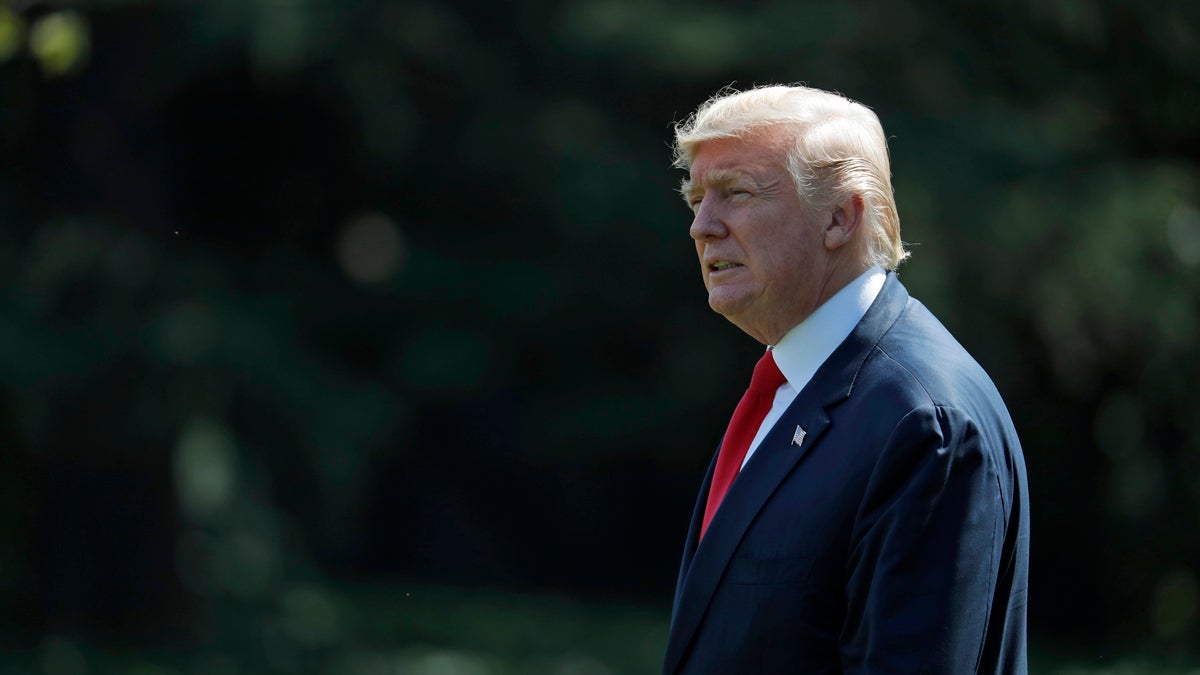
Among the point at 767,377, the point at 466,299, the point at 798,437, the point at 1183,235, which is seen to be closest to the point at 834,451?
the point at 798,437

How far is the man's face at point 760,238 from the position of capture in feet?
6.97

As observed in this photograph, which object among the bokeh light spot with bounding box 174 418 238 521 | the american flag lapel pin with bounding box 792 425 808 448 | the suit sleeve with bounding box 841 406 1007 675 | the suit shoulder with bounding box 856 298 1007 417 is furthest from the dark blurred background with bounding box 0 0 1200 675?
the suit sleeve with bounding box 841 406 1007 675

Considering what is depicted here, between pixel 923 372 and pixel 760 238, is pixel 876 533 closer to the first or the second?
pixel 923 372

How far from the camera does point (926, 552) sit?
175 cm

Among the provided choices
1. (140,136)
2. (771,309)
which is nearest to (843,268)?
(771,309)

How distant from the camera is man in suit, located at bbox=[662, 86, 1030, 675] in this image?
176 cm

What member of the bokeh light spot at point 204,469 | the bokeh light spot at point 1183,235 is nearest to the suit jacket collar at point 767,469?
the bokeh light spot at point 204,469

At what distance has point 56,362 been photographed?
6.61 meters

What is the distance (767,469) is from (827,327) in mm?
A: 264

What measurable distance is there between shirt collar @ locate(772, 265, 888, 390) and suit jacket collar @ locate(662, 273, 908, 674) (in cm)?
5

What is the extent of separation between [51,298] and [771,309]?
542 centimetres

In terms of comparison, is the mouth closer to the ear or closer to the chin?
the chin

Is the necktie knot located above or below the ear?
below

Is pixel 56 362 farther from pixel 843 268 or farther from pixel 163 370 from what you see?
pixel 843 268
